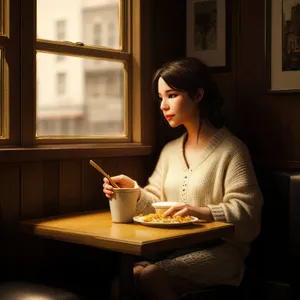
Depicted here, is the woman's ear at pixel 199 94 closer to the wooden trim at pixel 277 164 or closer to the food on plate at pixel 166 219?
the wooden trim at pixel 277 164

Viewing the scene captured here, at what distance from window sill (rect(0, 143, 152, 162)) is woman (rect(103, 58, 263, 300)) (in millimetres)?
151

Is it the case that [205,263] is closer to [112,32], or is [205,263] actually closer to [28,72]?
[28,72]

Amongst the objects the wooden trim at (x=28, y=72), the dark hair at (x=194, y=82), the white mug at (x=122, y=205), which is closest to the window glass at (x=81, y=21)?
the wooden trim at (x=28, y=72)

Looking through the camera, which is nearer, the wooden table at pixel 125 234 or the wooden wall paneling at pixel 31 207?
the wooden table at pixel 125 234

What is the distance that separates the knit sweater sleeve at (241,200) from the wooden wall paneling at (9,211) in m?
0.80

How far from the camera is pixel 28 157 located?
231 centimetres

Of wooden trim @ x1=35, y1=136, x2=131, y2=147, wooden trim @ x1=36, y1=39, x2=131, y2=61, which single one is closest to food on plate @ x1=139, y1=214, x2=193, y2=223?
wooden trim @ x1=35, y1=136, x2=131, y2=147

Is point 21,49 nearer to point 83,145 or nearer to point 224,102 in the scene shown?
point 83,145

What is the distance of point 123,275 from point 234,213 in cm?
63

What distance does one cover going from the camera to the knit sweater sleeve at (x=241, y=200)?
238cm

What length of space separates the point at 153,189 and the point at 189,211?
49 centimetres

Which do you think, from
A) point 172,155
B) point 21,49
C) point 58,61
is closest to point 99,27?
point 58,61

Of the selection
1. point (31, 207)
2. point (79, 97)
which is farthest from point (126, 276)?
point (79, 97)

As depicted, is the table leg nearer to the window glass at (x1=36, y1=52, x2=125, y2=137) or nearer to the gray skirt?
the gray skirt
